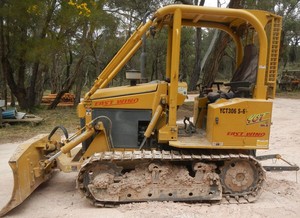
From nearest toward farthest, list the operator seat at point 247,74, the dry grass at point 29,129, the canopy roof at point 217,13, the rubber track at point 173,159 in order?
the rubber track at point 173,159, the canopy roof at point 217,13, the operator seat at point 247,74, the dry grass at point 29,129

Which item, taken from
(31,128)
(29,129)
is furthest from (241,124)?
(31,128)

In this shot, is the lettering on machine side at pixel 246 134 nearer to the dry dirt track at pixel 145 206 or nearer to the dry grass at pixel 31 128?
the dry dirt track at pixel 145 206

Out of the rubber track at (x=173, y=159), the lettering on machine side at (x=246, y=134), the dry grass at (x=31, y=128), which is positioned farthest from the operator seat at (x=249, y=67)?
the dry grass at (x=31, y=128)

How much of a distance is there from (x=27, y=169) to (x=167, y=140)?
2110 millimetres

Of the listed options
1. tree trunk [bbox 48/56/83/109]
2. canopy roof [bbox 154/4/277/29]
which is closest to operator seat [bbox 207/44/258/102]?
canopy roof [bbox 154/4/277/29]

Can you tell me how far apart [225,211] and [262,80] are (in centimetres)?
199

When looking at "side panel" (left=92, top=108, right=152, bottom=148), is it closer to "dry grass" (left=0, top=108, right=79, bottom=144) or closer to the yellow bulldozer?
the yellow bulldozer

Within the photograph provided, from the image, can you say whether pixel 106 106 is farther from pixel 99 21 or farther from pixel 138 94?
pixel 99 21

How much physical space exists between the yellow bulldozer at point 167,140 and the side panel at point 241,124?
0.05 ft

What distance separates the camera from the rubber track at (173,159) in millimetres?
4586

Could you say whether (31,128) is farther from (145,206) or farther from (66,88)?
(145,206)

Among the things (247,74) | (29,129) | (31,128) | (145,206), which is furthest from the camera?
(31,128)

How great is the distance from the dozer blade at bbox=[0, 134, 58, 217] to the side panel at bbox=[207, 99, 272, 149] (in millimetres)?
2740

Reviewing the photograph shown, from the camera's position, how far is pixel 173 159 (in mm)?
4645
